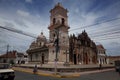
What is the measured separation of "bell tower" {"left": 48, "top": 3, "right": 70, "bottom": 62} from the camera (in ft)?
123

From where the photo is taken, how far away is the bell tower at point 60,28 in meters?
37.4

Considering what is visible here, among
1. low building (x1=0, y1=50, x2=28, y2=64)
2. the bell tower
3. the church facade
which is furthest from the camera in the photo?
low building (x1=0, y1=50, x2=28, y2=64)

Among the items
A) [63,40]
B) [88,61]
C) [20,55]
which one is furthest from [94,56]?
[20,55]

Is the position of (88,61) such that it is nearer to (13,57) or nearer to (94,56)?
(94,56)

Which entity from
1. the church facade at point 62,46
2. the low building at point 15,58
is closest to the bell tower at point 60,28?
the church facade at point 62,46

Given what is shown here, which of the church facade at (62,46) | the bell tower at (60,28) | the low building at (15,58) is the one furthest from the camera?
the low building at (15,58)

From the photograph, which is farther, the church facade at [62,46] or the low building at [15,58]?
the low building at [15,58]

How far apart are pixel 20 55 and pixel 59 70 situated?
51996 mm

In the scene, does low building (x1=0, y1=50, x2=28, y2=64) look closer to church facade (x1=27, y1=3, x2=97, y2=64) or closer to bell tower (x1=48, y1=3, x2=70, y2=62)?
church facade (x1=27, y1=3, x2=97, y2=64)

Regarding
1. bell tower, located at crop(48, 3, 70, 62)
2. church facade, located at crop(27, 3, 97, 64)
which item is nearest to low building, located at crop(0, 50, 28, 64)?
church facade, located at crop(27, 3, 97, 64)

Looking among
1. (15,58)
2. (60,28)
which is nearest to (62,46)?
(60,28)

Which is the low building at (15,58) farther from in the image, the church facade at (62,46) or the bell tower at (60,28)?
the bell tower at (60,28)

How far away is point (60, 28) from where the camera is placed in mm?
39938

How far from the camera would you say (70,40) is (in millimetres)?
41625
